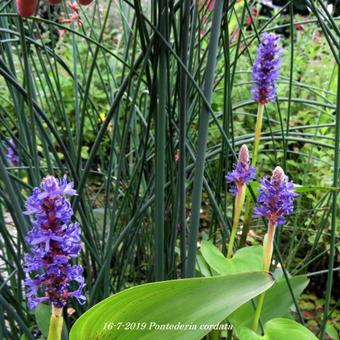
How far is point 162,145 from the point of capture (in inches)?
21.7

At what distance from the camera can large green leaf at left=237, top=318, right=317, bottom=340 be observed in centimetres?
54

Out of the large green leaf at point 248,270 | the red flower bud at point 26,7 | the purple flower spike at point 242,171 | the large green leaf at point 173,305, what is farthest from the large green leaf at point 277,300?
the red flower bud at point 26,7

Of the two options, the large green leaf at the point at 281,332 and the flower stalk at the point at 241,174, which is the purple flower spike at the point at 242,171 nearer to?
the flower stalk at the point at 241,174

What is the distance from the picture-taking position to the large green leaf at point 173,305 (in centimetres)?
38

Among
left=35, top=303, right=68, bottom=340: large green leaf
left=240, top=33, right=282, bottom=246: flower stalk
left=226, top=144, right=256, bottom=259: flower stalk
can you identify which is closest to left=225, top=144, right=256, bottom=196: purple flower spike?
left=226, top=144, right=256, bottom=259: flower stalk

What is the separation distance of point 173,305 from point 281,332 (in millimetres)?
207

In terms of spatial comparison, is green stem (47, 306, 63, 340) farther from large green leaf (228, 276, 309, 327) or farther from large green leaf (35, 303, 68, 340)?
large green leaf (228, 276, 309, 327)

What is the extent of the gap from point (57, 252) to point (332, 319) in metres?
1.12

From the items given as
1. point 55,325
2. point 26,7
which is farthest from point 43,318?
point 26,7

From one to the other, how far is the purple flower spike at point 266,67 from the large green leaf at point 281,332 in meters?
0.27

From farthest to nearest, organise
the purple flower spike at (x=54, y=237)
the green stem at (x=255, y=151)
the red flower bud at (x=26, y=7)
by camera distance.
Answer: the green stem at (x=255, y=151)
the red flower bud at (x=26, y=7)
the purple flower spike at (x=54, y=237)

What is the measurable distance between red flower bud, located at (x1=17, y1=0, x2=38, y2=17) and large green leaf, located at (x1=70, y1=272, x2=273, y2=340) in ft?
0.86

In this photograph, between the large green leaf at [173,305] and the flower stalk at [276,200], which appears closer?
the large green leaf at [173,305]

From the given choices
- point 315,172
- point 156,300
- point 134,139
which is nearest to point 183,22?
point 156,300
